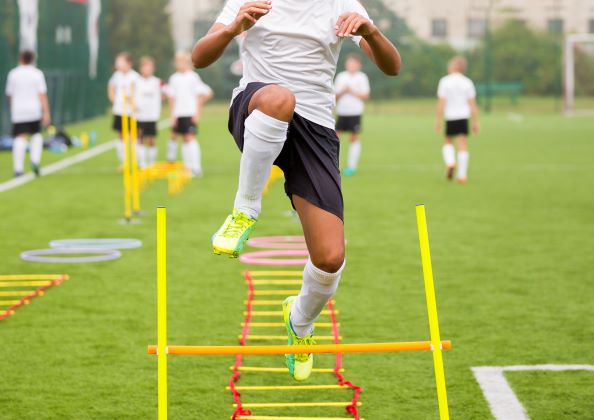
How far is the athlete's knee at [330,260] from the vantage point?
5.21 meters

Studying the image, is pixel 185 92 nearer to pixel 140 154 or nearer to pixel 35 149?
pixel 140 154

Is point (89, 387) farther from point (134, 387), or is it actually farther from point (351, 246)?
point (351, 246)

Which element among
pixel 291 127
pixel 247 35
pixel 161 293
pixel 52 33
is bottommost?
pixel 161 293

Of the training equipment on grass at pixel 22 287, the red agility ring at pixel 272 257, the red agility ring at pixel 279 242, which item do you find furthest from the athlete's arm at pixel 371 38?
the red agility ring at pixel 279 242

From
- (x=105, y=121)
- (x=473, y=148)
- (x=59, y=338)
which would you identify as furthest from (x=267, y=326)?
(x=105, y=121)

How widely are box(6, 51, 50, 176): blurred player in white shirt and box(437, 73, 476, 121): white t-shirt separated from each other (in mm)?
6663

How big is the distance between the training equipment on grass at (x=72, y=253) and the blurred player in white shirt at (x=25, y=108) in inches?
323

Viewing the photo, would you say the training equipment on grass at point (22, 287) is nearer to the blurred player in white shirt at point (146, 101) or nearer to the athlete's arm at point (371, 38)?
the athlete's arm at point (371, 38)

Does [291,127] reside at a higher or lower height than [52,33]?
lower

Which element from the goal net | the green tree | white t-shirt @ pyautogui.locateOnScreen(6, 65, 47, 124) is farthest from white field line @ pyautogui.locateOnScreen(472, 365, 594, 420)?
the green tree

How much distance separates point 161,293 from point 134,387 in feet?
5.55

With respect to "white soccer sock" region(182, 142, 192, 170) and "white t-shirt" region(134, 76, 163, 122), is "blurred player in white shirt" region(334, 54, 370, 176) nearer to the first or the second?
"white soccer sock" region(182, 142, 192, 170)

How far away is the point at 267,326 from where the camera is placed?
784 centimetres

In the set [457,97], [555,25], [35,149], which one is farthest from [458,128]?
[555,25]
